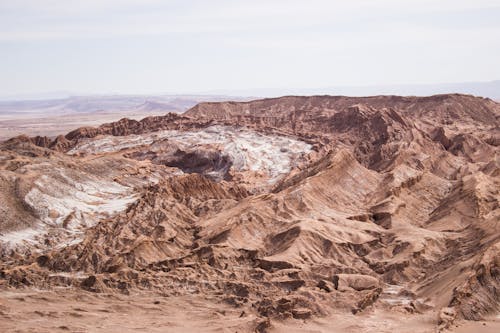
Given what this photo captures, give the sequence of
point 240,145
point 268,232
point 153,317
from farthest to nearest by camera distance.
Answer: point 240,145 → point 268,232 → point 153,317

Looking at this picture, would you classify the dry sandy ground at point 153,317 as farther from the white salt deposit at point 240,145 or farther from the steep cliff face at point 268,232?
the white salt deposit at point 240,145

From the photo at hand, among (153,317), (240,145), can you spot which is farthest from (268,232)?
(240,145)

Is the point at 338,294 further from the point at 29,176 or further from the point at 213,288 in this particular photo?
the point at 29,176

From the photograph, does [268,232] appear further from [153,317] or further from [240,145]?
[240,145]

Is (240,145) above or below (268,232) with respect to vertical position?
above

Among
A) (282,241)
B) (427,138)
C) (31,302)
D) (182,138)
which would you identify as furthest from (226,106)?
(31,302)
